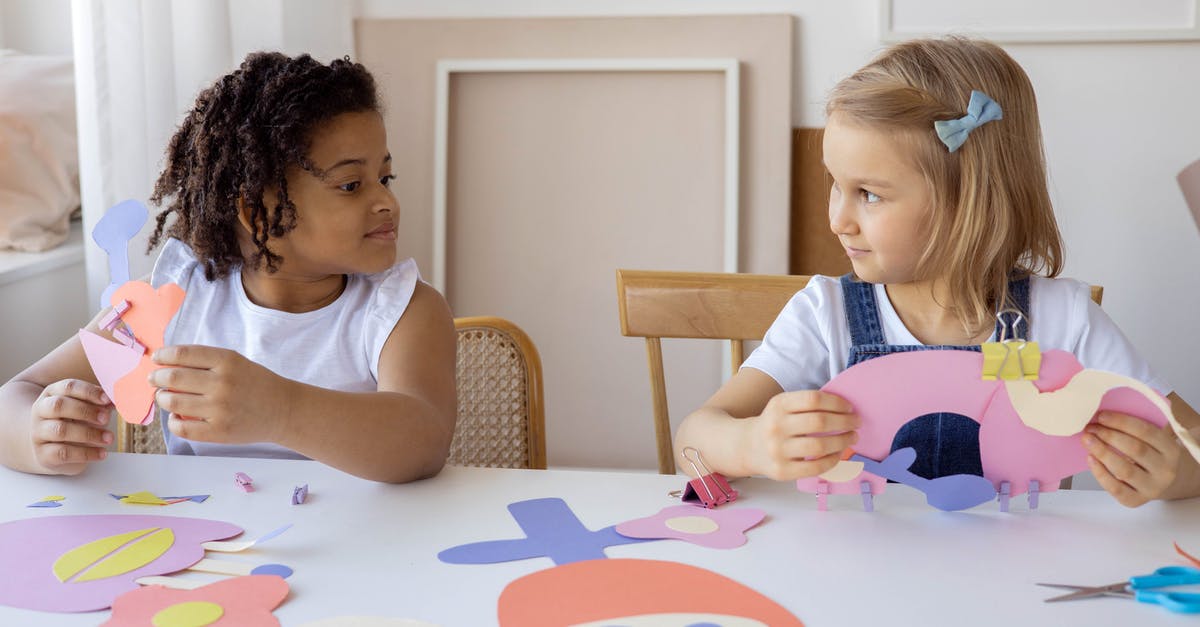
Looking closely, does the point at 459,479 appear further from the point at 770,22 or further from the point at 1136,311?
the point at 1136,311

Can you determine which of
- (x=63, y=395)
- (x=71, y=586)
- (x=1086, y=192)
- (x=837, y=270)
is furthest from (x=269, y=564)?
(x=1086, y=192)

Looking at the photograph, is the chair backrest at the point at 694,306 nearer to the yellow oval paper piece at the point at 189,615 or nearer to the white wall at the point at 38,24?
the yellow oval paper piece at the point at 189,615

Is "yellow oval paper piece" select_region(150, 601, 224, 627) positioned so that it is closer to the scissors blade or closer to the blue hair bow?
the scissors blade

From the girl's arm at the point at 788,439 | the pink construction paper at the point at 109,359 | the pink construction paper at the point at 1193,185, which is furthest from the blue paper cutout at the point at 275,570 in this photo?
the pink construction paper at the point at 1193,185

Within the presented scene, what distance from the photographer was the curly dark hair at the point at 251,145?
1.10 m

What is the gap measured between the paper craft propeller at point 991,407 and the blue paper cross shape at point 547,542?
0.16 meters

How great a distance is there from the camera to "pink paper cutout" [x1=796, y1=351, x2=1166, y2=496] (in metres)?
0.79

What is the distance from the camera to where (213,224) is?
3.79ft

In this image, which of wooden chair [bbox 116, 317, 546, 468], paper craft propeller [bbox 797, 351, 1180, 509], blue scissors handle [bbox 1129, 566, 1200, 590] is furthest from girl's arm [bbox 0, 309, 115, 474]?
blue scissors handle [bbox 1129, 566, 1200, 590]

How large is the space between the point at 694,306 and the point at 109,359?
0.62 meters

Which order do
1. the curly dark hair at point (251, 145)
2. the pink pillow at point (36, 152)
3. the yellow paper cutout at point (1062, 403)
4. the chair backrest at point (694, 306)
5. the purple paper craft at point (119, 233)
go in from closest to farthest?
the yellow paper cutout at point (1062, 403) < the purple paper craft at point (119, 233) < the curly dark hair at point (251, 145) < the chair backrest at point (694, 306) < the pink pillow at point (36, 152)

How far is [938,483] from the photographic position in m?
0.83

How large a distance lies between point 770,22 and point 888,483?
4.39ft

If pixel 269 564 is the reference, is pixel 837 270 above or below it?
above
